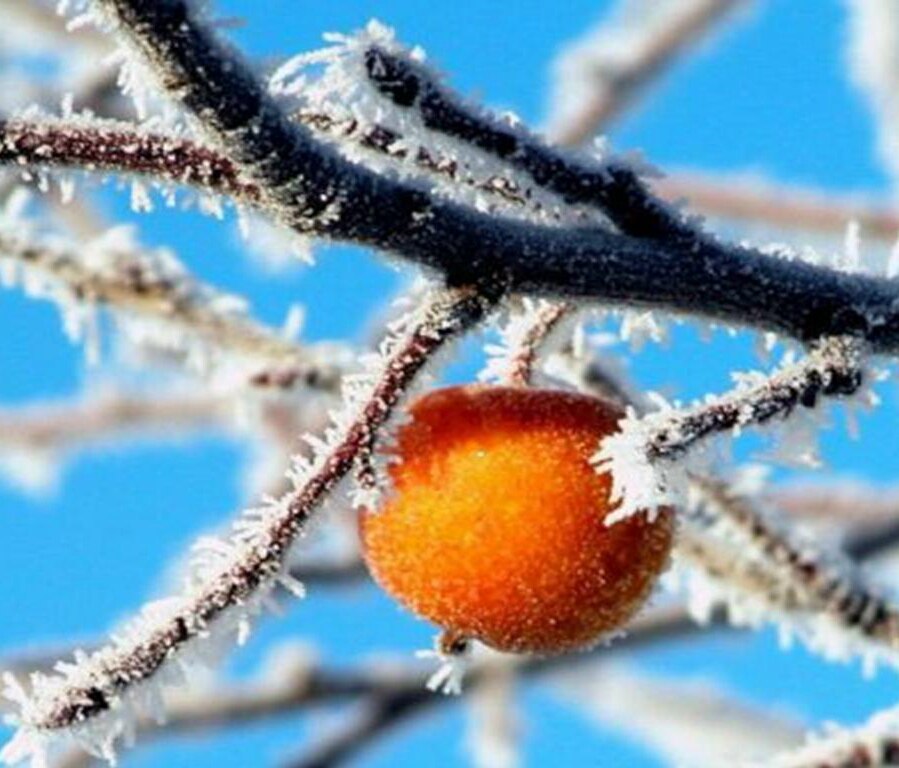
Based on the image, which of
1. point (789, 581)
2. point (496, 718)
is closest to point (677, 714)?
point (496, 718)

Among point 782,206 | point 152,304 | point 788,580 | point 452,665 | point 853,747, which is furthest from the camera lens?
point 782,206

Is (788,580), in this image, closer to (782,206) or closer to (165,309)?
(165,309)

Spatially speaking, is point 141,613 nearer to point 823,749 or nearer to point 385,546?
point 385,546

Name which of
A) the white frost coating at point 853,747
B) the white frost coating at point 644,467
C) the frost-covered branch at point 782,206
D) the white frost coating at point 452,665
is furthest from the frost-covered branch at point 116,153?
the frost-covered branch at point 782,206

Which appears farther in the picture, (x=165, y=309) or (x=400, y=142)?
(x=165, y=309)

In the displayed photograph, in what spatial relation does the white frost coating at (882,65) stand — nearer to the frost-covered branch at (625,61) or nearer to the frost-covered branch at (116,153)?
the frost-covered branch at (625,61)

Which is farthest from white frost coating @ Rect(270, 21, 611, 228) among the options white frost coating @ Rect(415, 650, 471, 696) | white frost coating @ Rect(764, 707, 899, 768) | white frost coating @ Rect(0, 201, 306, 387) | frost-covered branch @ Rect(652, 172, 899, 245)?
frost-covered branch @ Rect(652, 172, 899, 245)
